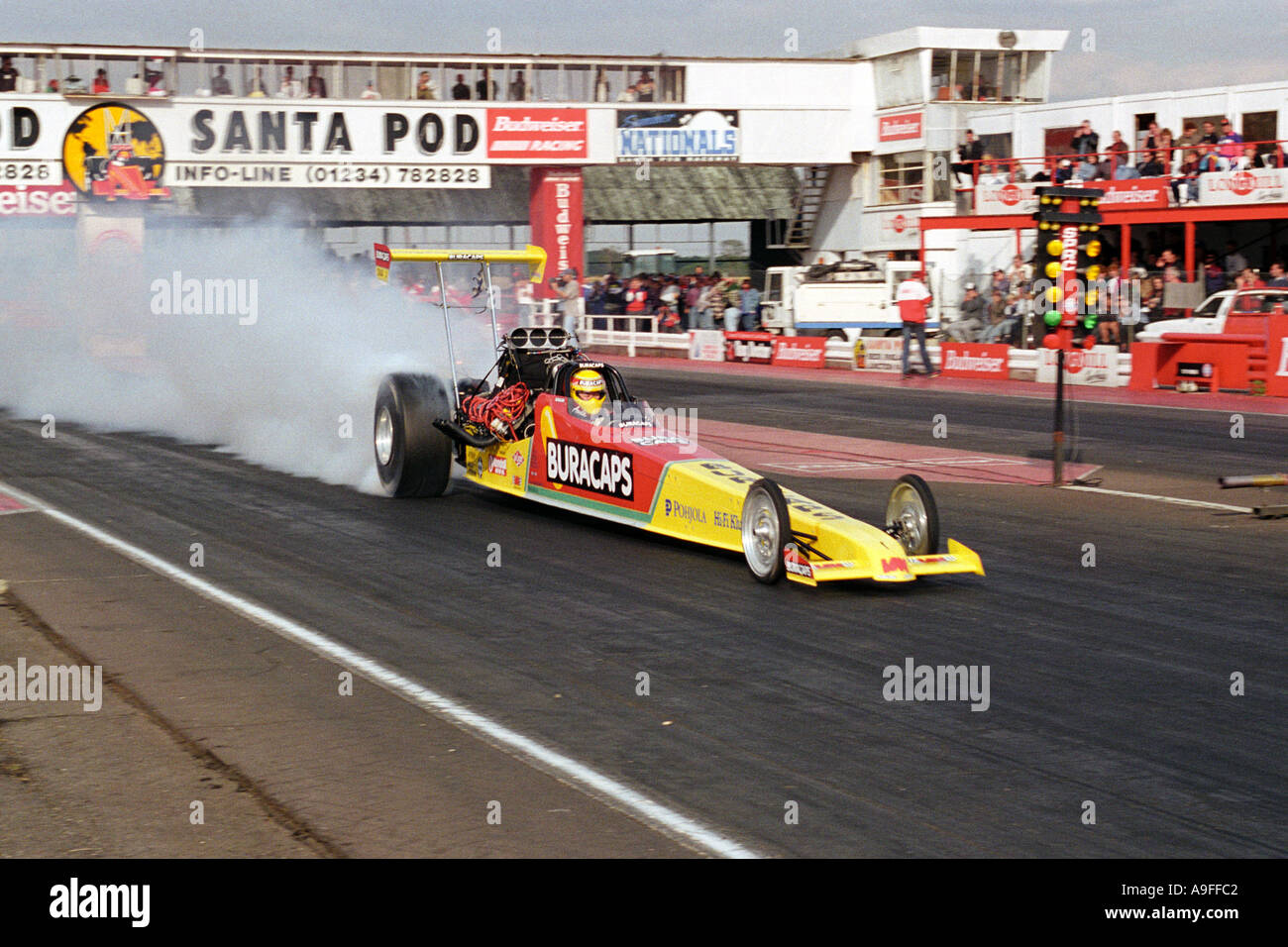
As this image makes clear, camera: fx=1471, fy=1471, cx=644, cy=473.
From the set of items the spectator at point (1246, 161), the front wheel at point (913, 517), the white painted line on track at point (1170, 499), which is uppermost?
the spectator at point (1246, 161)

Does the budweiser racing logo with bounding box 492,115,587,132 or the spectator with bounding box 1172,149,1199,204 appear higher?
the budweiser racing logo with bounding box 492,115,587,132

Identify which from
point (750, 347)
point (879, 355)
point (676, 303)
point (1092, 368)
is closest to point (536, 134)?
point (676, 303)

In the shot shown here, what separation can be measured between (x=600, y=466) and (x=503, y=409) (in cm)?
161

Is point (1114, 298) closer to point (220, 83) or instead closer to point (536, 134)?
point (536, 134)

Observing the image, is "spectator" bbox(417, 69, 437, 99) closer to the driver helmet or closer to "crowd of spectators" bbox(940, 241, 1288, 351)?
"crowd of spectators" bbox(940, 241, 1288, 351)

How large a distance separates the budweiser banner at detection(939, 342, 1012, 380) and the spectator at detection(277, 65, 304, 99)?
21507mm

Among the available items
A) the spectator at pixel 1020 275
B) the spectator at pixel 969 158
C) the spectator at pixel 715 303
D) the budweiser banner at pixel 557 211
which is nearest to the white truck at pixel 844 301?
the spectator at pixel 715 303

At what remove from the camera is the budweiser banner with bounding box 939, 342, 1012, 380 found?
27516 millimetres

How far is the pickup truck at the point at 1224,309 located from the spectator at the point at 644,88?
22.0 m

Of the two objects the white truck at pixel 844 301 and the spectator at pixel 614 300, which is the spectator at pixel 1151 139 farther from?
the spectator at pixel 614 300

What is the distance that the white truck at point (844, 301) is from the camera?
3516cm

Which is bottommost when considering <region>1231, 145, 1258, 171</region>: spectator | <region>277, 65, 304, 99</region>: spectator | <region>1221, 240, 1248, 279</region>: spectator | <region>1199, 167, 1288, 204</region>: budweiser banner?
<region>1221, 240, 1248, 279</region>: spectator

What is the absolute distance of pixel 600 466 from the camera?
1106 centimetres

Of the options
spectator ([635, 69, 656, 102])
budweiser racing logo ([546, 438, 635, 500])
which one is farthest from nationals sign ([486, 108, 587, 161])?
budweiser racing logo ([546, 438, 635, 500])
